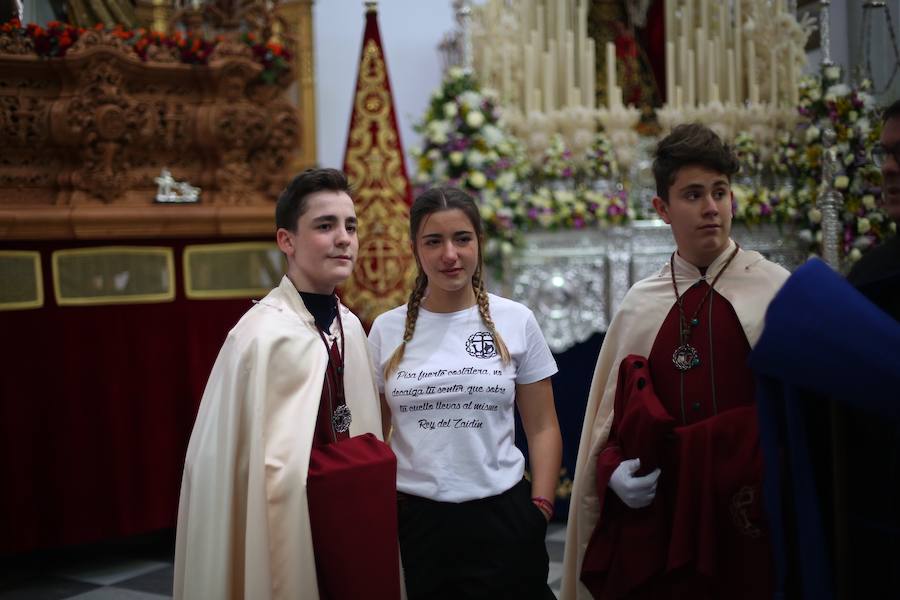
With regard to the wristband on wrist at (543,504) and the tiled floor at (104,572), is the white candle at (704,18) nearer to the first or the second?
the tiled floor at (104,572)

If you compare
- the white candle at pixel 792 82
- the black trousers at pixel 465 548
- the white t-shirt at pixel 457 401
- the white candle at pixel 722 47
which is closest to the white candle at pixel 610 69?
the white candle at pixel 722 47

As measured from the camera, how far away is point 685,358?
2.15 meters

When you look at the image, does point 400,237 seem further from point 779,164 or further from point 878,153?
point 878,153

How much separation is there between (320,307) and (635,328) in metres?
0.80

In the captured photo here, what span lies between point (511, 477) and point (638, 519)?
324 millimetres

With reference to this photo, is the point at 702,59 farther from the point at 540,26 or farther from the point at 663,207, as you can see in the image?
the point at 663,207

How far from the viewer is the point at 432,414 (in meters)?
2.22

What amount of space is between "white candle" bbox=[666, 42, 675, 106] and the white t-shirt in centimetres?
333

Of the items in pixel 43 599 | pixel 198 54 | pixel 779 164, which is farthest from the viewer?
pixel 779 164

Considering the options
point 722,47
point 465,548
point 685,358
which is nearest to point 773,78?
point 722,47

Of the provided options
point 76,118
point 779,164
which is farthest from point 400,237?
point 779,164

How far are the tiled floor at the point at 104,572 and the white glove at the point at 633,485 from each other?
182 cm

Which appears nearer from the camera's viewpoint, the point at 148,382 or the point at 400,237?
the point at 148,382

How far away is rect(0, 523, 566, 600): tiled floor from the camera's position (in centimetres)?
394
